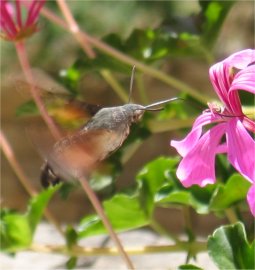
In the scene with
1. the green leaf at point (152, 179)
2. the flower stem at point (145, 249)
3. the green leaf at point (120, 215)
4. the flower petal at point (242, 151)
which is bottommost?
the flower stem at point (145, 249)

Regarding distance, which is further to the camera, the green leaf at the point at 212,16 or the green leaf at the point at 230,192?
the green leaf at the point at 212,16

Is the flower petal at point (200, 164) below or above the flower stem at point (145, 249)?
above

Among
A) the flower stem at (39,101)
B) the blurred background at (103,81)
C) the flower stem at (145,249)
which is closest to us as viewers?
the flower stem at (39,101)

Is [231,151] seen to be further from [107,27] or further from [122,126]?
[107,27]

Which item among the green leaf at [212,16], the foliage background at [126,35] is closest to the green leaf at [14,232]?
the green leaf at [212,16]

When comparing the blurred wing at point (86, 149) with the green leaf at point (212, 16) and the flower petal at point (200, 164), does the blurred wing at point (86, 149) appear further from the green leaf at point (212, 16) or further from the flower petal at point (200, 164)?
the green leaf at point (212, 16)

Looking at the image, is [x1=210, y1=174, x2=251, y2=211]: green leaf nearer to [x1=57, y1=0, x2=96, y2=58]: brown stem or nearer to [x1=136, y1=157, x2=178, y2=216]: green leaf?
[x1=136, y1=157, x2=178, y2=216]: green leaf
